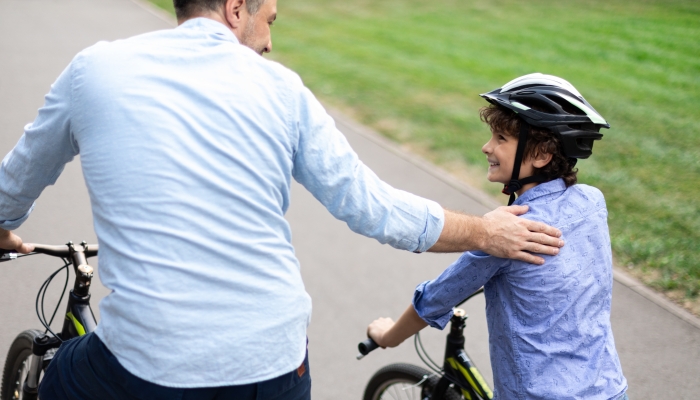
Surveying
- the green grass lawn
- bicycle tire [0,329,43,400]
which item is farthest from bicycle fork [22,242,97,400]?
the green grass lawn

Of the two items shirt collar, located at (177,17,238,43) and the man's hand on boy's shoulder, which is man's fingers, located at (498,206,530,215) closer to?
the man's hand on boy's shoulder

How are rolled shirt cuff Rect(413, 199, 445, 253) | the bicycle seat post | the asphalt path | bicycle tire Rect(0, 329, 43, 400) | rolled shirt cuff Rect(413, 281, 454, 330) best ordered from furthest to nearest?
the asphalt path
bicycle tire Rect(0, 329, 43, 400)
the bicycle seat post
rolled shirt cuff Rect(413, 281, 454, 330)
rolled shirt cuff Rect(413, 199, 445, 253)

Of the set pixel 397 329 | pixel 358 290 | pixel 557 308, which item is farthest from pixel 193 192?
pixel 358 290

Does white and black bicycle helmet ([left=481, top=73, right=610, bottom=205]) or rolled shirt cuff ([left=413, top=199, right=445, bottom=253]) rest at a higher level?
Answer: white and black bicycle helmet ([left=481, top=73, right=610, bottom=205])

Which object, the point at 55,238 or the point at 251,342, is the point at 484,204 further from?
the point at 251,342

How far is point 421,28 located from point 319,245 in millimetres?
12007

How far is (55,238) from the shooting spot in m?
5.57

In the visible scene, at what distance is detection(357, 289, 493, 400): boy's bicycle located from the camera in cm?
301

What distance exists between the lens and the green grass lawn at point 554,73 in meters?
6.69

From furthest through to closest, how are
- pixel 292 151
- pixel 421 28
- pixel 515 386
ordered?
1. pixel 421 28
2. pixel 515 386
3. pixel 292 151

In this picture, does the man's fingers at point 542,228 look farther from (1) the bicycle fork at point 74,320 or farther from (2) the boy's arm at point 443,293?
(1) the bicycle fork at point 74,320

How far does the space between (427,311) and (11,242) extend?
1571 millimetres

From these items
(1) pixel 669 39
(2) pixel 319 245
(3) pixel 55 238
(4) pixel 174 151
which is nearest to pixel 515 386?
(4) pixel 174 151

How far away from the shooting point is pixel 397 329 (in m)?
2.75
